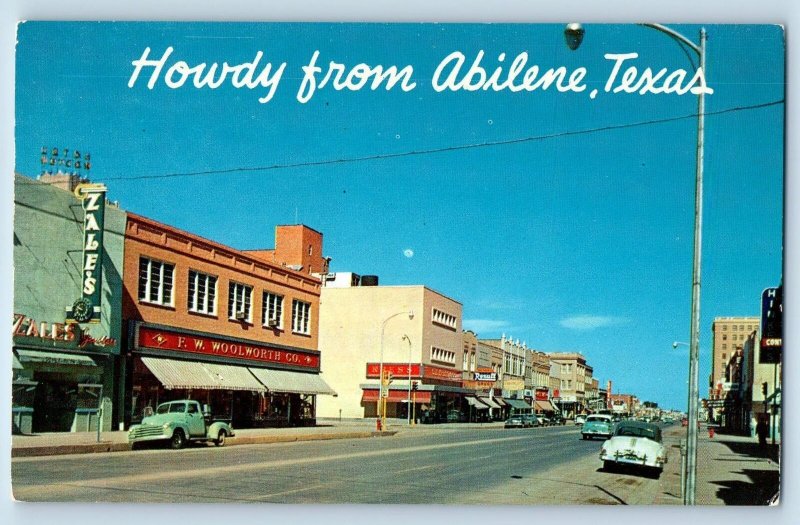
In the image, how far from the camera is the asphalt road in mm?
16391

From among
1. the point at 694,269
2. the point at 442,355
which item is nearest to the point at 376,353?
the point at 442,355

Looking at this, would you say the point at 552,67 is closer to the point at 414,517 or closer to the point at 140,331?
the point at 414,517

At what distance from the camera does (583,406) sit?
36.2m

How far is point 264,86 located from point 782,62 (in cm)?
964

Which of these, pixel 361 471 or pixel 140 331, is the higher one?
pixel 140 331

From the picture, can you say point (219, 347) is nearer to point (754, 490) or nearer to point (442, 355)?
point (442, 355)

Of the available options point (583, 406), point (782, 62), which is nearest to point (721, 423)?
point (583, 406)

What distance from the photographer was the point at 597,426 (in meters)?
30.8

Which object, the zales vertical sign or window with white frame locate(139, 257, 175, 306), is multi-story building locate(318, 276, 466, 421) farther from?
the zales vertical sign

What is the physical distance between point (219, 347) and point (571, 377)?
47.4ft

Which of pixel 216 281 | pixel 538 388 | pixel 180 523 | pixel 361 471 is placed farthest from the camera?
pixel 538 388

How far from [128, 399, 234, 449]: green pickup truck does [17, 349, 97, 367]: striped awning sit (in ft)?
8.56

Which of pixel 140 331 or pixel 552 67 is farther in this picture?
pixel 140 331

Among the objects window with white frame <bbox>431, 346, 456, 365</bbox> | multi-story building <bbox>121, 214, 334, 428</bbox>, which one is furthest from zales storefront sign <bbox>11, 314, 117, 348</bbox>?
window with white frame <bbox>431, 346, 456, 365</bbox>
